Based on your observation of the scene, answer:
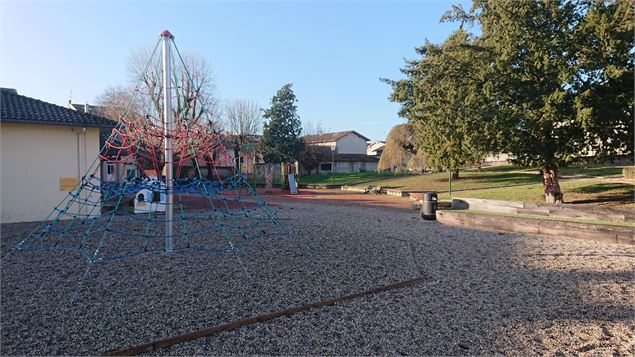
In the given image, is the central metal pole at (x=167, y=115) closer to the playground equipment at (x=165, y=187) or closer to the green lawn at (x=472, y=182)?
the playground equipment at (x=165, y=187)

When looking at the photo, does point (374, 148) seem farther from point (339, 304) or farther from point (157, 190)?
point (339, 304)

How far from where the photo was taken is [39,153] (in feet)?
35.8

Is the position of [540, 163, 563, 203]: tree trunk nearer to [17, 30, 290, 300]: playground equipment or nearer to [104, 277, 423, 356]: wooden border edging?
[17, 30, 290, 300]: playground equipment

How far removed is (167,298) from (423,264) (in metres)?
3.78

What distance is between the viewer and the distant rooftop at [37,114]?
1034cm

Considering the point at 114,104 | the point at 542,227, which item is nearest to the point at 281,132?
the point at 114,104

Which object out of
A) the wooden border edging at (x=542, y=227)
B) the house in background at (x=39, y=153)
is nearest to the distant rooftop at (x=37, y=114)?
the house in background at (x=39, y=153)

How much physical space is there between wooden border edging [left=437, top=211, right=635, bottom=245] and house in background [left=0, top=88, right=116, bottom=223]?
33.5 ft

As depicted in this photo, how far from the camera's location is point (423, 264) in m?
6.20

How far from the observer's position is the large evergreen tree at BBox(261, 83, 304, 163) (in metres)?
38.0

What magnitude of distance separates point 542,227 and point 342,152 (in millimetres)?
46867

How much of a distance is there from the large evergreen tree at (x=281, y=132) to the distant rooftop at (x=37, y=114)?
1035 inches

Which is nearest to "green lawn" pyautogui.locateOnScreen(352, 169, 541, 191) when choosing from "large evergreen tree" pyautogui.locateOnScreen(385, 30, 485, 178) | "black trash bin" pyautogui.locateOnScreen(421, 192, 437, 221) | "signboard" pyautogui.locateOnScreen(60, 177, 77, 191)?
"large evergreen tree" pyautogui.locateOnScreen(385, 30, 485, 178)

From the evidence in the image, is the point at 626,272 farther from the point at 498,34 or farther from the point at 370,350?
the point at 498,34
